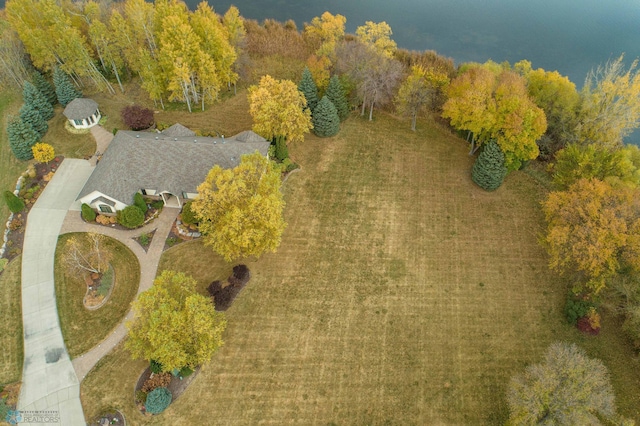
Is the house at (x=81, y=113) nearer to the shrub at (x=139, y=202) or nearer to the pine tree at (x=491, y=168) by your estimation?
the shrub at (x=139, y=202)

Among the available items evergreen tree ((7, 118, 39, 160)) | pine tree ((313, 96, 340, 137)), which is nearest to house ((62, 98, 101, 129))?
evergreen tree ((7, 118, 39, 160))

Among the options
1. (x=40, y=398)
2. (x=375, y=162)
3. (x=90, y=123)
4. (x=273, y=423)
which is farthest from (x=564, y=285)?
(x=90, y=123)

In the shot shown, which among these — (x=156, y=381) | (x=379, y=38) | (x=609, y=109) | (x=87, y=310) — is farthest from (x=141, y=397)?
(x=609, y=109)

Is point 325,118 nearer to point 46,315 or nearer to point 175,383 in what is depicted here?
point 175,383

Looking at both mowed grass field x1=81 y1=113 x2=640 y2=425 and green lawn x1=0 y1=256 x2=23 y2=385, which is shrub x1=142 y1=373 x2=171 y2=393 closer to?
mowed grass field x1=81 y1=113 x2=640 y2=425

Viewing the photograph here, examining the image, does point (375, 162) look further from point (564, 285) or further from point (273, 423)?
point (273, 423)

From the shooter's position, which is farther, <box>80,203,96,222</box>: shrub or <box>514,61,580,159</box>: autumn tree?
<box>514,61,580,159</box>: autumn tree
